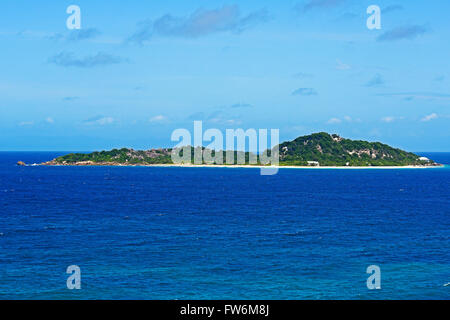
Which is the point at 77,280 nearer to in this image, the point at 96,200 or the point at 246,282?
the point at 246,282

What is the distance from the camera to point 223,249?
73438mm

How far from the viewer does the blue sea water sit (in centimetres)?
5419

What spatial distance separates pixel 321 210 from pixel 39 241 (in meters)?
72.5

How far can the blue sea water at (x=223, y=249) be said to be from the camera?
54.2 m

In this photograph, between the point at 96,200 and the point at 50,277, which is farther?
the point at 96,200

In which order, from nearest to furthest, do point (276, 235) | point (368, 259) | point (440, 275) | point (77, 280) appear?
point (77, 280), point (440, 275), point (368, 259), point (276, 235)

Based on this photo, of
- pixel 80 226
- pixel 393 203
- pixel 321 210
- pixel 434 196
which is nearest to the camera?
pixel 80 226

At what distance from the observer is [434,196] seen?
156 meters

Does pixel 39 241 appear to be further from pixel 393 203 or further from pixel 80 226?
pixel 393 203
